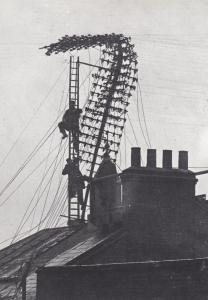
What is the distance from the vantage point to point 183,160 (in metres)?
29.5

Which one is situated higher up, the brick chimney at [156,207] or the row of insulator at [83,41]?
the row of insulator at [83,41]

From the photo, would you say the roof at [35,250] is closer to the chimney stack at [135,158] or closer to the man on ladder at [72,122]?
the chimney stack at [135,158]

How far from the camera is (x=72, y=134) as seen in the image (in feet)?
121

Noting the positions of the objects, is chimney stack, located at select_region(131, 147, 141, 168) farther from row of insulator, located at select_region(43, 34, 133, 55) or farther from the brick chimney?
row of insulator, located at select_region(43, 34, 133, 55)

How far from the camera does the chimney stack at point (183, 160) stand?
29.4 metres

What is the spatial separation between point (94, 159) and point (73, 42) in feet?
17.6

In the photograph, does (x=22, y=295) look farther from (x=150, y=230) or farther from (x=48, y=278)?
(x=150, y=230)

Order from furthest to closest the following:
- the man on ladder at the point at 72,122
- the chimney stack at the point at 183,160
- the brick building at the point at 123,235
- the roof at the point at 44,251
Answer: the man on ladder at the point at 72,122
the chimney stack at the point at 183,160
the roof at the point at 44,251
the brick building at the point at 123,235

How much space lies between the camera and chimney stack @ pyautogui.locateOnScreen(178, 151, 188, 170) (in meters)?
29.4

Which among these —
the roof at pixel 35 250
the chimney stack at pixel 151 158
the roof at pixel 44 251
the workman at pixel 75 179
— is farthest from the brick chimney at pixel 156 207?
the workman at pixel 75 179

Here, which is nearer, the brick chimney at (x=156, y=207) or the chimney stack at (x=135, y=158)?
the brick chimney at (x=156, y=207)

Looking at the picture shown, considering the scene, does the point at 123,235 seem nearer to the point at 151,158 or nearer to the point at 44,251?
the point at 151,158

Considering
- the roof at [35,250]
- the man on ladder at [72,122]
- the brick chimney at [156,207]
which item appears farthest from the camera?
the man on ladder at [72,122]

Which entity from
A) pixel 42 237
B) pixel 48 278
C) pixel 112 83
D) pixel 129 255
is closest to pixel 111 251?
pixel 129 255
